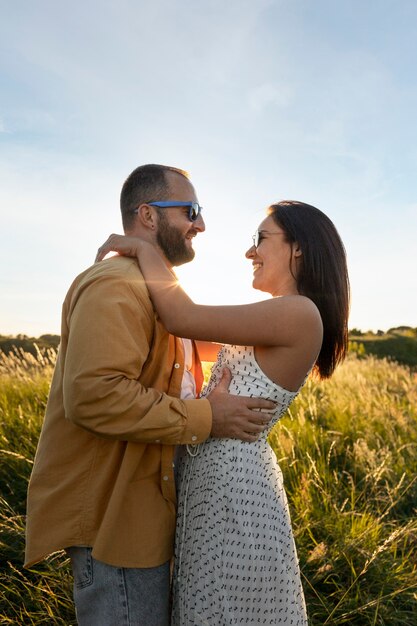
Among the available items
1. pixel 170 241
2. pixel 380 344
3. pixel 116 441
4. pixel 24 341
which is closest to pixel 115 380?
pixel 116 441

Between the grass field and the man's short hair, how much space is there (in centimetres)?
207

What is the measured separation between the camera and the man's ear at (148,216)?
3.11 meters

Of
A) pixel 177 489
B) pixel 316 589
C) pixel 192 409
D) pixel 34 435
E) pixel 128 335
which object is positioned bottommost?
pixel 316 589

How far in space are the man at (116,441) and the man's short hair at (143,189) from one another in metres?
0.55

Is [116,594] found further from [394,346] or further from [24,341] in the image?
[394,346]

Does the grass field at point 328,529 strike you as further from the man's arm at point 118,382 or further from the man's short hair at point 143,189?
the man's short hair at point 143,189

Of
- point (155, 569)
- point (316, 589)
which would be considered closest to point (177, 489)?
point (155, 569)

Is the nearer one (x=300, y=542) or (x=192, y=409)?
(x=192, y=409)

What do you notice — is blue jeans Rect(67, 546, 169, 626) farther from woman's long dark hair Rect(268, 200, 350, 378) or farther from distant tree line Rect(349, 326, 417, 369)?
distant tree line Rect(349, 326, 417, 369)

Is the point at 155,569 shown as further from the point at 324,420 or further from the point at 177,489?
the point at 324,420

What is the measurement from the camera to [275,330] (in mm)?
2555

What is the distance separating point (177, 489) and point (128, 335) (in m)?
0.87

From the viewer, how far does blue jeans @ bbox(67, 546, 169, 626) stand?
7.68 feet

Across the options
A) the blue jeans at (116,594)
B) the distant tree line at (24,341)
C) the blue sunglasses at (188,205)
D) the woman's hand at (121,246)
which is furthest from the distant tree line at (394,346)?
the blue jeans at (116,594)
